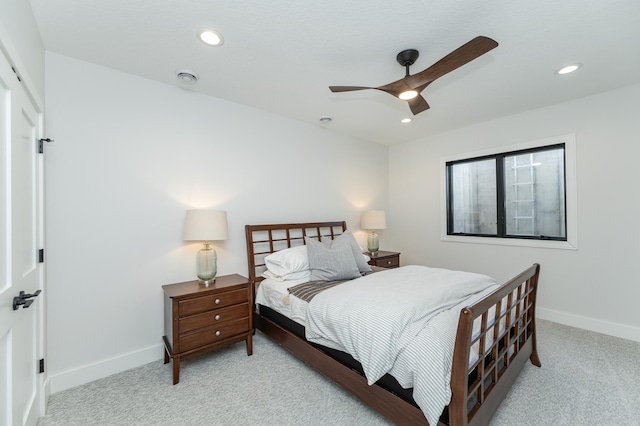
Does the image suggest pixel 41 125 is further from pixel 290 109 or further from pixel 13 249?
pixel 290 109

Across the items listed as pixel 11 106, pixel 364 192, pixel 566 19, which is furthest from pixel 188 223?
pixel 566 19

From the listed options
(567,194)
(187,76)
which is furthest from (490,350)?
(187,76)

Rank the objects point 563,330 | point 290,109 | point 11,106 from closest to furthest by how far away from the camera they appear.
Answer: point 11,106 → point 563,330 → point 290,109

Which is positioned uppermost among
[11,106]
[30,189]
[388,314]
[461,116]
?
[461,116]

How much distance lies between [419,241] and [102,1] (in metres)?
4.53

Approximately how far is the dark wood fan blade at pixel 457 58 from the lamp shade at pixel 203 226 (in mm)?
1999

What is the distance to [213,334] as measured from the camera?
242cm

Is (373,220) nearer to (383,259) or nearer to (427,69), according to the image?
(383,259)

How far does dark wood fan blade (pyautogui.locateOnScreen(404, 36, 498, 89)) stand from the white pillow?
192cm

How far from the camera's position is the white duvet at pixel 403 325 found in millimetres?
1454

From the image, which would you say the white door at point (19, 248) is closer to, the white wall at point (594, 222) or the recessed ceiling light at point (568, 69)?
the recessed ceiling light at point (568, 69)

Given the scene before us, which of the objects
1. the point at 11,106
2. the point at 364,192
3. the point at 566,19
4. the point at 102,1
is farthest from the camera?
the point at 364,192

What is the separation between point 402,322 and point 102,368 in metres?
2.49

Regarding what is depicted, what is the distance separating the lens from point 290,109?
3334 mm
